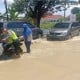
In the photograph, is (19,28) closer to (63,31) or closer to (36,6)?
(63,31)

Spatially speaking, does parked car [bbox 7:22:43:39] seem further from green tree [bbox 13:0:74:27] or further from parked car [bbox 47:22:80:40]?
green tree [bbox 13:0:74:27]

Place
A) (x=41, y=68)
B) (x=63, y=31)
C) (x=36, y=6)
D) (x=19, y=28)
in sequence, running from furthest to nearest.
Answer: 1. (x=36, y=6)
2. (x=63, y=31)
3. (x=19, y=28)
4. (x=41, y=68)

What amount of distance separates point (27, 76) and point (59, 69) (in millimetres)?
1845

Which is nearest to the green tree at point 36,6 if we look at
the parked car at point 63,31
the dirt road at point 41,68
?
the parked car at point 63,31

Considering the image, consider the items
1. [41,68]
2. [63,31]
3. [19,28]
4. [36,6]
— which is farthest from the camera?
[36,6]

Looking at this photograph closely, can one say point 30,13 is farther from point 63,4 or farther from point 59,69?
point 59,69

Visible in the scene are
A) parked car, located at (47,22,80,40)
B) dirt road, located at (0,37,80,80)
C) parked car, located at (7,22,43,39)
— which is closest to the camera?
dirt road, located at (0,37,80,80)

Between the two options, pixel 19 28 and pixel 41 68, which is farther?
pixel 19 28

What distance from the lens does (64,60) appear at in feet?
49.0

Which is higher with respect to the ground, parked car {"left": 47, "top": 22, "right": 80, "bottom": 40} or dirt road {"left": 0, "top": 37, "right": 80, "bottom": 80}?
dirt road {"left": 0, "top": 37, "right": 80, "bottom": 80}

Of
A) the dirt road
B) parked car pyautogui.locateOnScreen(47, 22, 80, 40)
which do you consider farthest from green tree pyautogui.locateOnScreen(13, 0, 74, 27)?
the dirt road

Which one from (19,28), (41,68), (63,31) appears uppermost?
(19,28)

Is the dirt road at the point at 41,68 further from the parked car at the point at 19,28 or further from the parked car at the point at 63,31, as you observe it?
the parked car at the point at 63,31

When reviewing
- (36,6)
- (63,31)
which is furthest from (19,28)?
(36,6)
